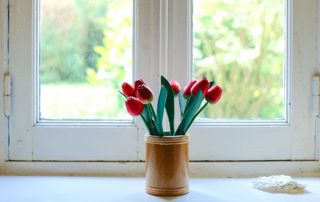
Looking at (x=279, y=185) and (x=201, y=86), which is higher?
(x=201, y=86)

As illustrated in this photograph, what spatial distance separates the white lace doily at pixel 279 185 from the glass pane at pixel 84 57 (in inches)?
16.0

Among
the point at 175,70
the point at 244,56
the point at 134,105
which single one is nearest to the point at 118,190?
the point at 134,105

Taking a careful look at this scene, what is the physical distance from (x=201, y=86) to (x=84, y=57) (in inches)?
15.4

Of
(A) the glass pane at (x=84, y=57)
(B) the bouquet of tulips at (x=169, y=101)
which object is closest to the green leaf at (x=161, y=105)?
(B) the bouquet of tulips at (x=169, y=101)

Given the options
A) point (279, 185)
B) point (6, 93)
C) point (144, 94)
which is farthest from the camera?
point (6, 93)

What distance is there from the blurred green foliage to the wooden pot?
0.25 metres

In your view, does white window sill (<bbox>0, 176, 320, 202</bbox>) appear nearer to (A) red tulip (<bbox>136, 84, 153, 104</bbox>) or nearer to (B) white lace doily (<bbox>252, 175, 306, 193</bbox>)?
(B) white lace doily (<bbox>252, 175, 306, 193</bbox>)

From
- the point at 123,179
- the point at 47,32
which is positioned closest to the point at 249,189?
the point at 123,179

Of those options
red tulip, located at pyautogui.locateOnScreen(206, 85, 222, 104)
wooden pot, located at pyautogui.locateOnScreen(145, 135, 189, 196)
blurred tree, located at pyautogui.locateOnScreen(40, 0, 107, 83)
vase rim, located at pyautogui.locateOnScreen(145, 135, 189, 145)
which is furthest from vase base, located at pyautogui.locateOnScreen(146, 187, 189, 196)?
blurred tree, located at pyautogui.locateOnScreen(40, 0, 107, 83)

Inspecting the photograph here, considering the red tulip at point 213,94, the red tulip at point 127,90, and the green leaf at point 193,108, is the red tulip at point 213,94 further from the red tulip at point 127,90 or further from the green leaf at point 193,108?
the red tulip at point 127,90

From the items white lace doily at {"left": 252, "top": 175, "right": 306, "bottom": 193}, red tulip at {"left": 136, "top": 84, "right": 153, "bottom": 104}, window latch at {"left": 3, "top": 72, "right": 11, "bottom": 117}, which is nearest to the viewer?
red tulip at {"left": 136, "top": 84, "right": 153, "bottom": 104}

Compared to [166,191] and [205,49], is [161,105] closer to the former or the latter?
[166,191]

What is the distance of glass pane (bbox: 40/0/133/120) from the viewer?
126 cm

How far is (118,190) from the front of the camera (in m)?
1.10
